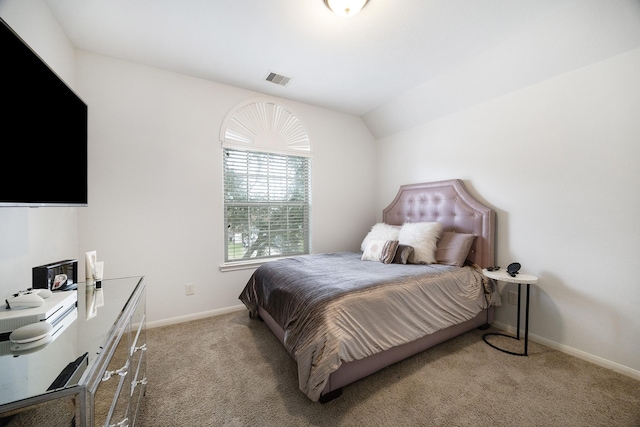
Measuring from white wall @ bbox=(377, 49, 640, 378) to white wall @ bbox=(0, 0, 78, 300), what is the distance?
344cm

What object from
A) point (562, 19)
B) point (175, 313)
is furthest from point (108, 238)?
point (562, 19)

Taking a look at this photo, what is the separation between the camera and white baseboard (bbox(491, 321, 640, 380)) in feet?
5.67

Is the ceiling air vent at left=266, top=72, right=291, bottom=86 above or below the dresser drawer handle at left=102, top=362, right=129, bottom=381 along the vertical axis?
above

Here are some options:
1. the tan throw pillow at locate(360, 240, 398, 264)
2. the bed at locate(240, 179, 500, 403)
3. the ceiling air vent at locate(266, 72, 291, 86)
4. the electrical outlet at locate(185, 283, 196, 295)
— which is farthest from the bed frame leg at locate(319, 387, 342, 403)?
the ceiling air vent at locate(266, 72, 291, 86)

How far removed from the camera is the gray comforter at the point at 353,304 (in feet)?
4.70

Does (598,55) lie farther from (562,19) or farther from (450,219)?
(450,219)

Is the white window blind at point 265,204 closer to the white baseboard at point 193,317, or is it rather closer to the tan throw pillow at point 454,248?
the white baseboard at point 193,317

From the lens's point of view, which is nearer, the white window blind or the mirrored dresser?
the mirrored dresser

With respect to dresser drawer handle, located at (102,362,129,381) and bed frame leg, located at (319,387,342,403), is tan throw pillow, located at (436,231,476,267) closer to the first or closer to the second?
bed frame leg, located at (319,387,342,403)

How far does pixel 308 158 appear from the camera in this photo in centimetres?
336

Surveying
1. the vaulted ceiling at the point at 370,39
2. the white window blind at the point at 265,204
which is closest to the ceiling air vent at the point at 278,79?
the vaulted ceiling at the point at 370,39

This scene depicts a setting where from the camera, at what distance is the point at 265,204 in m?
3.09

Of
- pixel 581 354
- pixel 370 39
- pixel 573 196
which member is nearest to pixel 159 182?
pixel 370 39

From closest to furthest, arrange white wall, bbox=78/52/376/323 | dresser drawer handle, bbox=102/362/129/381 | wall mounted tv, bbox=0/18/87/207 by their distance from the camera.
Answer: dresser drawer handle, bbox=102/362/129/381 < wall mounted tv, bbox=0/18/87/207 < white wall, bbox=78/52/376/323
